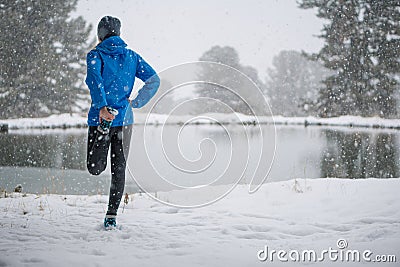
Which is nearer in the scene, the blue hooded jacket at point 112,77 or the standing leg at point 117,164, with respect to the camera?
the blue hooded jacket at point 112,77

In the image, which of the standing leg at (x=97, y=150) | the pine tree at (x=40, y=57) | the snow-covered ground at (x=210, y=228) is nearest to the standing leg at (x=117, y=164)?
the standing leg at (x=97, y=150)

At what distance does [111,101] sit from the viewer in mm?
3125

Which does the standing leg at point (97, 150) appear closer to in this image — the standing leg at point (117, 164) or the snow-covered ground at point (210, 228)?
the standing leg at point (117, 164)

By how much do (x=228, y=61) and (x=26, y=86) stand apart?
2383 centimetres

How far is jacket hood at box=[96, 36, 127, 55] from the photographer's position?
3.10 metres

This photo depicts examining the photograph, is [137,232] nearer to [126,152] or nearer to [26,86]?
[126,152]

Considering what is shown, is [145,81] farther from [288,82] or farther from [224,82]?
[288,82]

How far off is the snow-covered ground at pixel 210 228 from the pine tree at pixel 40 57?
86.2 ft

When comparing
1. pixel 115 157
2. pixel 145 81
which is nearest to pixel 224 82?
pixel 145 81

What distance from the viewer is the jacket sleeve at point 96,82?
117 inches

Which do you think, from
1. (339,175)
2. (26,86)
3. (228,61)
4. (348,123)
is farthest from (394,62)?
(26,86)

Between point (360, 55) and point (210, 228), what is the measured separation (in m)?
30.2

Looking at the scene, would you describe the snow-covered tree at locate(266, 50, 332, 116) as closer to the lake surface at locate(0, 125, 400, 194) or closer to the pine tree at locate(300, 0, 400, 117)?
the pine tree at locate(300, 0, 400, 117)

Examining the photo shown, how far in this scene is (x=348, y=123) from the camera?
26.1 m
